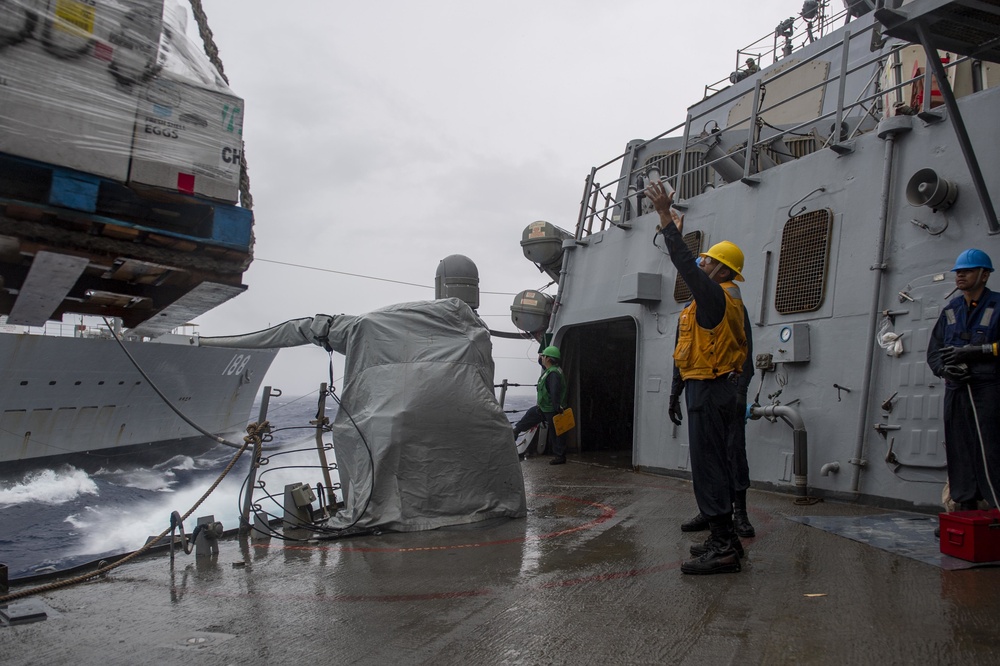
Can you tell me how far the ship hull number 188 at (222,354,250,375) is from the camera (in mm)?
29044

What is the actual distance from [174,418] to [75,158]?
27757mm

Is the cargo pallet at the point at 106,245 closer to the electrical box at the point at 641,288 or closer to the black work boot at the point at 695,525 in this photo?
the black work boot at the point at 695,525

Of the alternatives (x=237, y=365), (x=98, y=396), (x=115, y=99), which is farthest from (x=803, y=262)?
(x=237, y=365)

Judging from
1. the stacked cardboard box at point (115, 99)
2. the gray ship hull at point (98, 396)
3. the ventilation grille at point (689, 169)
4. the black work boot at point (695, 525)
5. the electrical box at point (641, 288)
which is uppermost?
the ventilation grille at point (689, 169)

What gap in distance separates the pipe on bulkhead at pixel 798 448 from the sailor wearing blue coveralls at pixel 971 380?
1589 mm

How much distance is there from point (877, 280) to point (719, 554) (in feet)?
10.7

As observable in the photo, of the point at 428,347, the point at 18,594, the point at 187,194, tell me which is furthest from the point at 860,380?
the point at 18,594

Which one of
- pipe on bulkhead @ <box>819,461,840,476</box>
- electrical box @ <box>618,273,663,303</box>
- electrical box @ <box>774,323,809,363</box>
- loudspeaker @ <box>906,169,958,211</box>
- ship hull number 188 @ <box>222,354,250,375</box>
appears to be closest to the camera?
loudspeaker @ <box>906,169,958,211</box>

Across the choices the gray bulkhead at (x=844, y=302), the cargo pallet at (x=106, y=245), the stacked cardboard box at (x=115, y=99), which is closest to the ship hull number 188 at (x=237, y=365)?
the gray bulkhead at (x=844, y=302)

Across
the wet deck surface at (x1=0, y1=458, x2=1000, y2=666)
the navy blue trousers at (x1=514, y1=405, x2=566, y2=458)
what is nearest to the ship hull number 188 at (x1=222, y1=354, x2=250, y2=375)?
the navy blue trousers at (x1=514, y1=405, x2=566, y2=458)

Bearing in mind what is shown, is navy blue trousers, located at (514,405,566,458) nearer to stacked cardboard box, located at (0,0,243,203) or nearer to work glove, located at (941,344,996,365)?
work glove, located at (941,344,996,365)

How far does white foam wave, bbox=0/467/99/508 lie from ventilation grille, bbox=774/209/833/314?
2195 centimetres

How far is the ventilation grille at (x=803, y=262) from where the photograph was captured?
249 inches

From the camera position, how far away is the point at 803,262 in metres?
6.47
